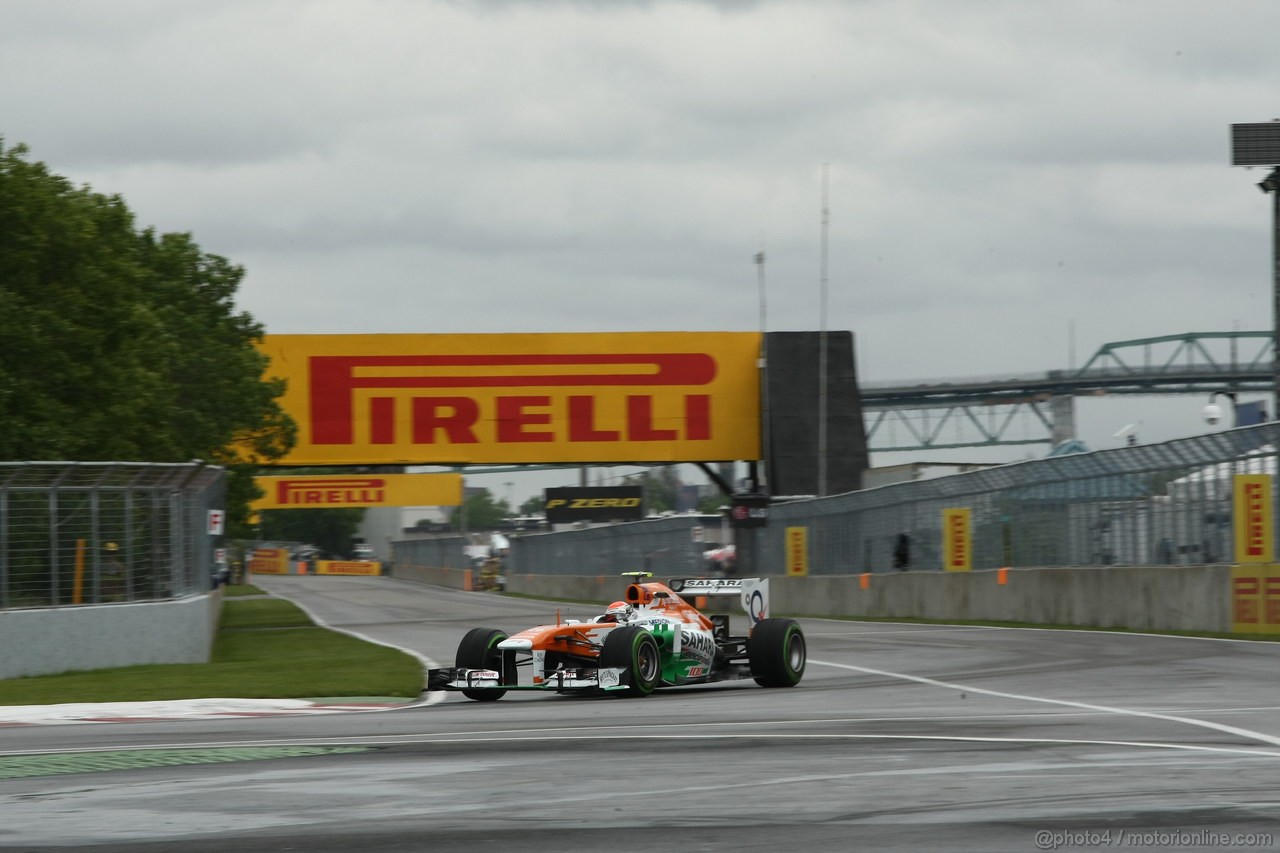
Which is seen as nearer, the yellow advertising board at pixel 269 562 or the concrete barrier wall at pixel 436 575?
the concrete barrier wall at pixel 436 575

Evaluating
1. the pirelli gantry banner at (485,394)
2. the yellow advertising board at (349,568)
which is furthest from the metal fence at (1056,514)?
the yellow advertising board at (349,568)

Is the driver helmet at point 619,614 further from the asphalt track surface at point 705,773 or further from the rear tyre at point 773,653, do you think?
the rear tyre at point 773,653

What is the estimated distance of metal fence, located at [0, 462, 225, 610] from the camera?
19891 mm

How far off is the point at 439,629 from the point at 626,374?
34.6ft

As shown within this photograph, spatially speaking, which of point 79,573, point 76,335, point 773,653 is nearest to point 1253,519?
point 773,653

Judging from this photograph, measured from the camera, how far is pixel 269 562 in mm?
134250

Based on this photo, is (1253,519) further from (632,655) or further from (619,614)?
(632,655)

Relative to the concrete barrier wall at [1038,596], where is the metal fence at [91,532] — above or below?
above

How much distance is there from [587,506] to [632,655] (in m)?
66.2

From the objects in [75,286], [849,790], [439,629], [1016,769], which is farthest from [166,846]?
[439,629]

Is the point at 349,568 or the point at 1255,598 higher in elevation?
the point at 1255,598

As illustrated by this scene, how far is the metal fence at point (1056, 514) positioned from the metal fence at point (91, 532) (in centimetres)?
1394

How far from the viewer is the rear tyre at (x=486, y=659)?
600 inches

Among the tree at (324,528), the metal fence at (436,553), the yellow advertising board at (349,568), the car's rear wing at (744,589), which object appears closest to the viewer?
the car's rear wing at (744,589)
